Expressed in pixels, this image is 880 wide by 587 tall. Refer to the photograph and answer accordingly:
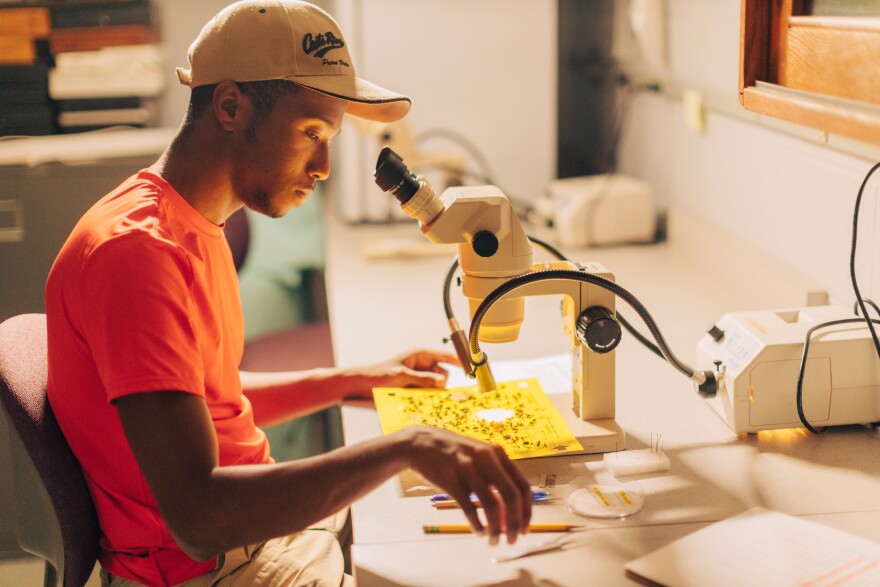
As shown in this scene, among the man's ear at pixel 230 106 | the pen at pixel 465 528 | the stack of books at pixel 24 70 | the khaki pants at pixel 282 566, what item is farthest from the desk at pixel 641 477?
the stack of books at pixel 24 70

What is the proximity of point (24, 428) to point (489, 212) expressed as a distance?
0.66m

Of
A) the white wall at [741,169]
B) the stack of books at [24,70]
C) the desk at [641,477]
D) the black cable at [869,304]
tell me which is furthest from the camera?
the stack of books at [24,70]

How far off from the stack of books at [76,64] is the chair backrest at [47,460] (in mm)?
1982

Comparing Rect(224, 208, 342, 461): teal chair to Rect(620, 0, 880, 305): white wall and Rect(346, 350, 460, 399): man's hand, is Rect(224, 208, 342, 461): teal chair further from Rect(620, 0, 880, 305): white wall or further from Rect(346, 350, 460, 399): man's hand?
Rect(620, 0, 880, 305): white wall

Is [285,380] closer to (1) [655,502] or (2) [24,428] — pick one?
(2) [24,428]

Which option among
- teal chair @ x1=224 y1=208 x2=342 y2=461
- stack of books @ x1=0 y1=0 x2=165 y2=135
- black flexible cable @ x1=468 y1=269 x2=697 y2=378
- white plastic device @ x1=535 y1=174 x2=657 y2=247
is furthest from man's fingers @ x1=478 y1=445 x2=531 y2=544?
stack of books @ x1=0 y1=0 x2=165 y2=135

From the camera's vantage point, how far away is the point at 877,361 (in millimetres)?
1427

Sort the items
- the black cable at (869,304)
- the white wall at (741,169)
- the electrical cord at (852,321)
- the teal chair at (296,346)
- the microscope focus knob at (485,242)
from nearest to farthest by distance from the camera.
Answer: the microscope focus knob at (485,242)
the electrical cord at (852,321)
the black cable at (869,304)
the white wall at (741,169)
the teal chair at (296,346)

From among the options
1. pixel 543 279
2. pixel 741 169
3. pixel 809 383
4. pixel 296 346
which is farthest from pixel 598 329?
pixel 296 346

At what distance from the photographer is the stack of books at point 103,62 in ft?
10.2

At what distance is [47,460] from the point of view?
3.90 feet

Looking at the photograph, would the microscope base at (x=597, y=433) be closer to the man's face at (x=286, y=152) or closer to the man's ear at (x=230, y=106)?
the man's face at (x=286, y=152)

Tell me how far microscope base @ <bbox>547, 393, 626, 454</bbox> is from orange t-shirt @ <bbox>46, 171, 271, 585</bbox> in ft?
1.54

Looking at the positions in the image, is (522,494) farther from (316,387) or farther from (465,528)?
(316,387)
